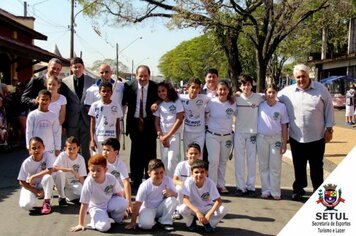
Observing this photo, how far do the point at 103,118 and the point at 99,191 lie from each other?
1706 mm

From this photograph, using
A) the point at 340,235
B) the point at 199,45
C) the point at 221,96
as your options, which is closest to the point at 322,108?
the point at 221,96

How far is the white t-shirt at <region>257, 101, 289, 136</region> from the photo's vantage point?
6879mm

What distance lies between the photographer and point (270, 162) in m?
7.00

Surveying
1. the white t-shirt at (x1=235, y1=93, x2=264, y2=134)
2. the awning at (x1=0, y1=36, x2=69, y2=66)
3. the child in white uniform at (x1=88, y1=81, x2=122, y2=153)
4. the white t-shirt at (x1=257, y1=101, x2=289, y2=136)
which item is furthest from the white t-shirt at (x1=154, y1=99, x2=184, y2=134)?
the awning at (x1=0, y1=36, x2=69, y2=66)

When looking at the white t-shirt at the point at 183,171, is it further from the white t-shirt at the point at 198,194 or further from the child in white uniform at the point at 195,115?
the child in white uniform at the point at 195,115

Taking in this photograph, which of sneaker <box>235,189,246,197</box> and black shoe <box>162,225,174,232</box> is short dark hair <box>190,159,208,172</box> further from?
sneaker <box>235,189,246,197</box>

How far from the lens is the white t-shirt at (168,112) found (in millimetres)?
6906

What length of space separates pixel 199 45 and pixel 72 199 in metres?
71.0

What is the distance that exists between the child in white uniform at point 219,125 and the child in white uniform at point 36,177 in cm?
235

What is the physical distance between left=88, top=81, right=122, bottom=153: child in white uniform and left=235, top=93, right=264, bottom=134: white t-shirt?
6.11 ft

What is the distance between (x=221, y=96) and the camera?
696cm

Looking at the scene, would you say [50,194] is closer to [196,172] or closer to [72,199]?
[72,199]

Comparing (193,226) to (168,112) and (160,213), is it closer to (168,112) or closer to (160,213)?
(160,213)

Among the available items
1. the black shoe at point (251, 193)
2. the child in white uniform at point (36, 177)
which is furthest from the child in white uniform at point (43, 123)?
the black shoe at point (251, 193)
